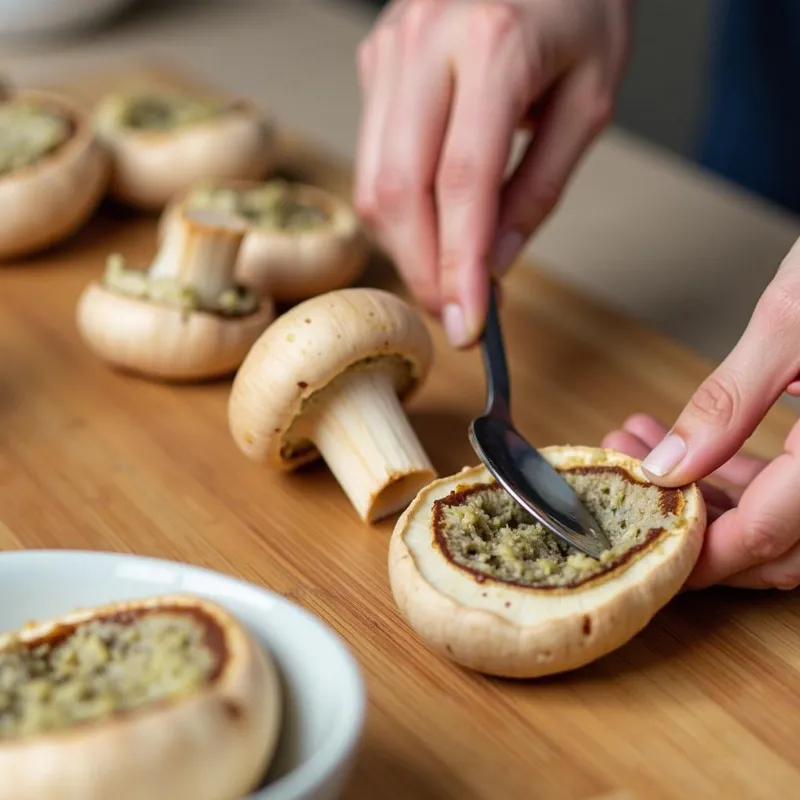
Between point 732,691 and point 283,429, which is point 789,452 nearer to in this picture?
point 732,691

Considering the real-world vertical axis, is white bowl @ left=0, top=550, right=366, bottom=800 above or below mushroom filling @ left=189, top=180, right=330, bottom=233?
above

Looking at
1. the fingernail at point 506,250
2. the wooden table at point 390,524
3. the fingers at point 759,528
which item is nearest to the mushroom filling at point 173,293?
the wooden table at point 390,524

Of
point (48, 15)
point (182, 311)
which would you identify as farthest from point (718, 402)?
point (48, 15)

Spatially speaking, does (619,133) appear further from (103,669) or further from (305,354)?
(103,669)

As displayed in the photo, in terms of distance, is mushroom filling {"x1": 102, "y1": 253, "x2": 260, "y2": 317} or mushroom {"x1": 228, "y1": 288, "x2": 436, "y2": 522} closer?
mushroom {"x1": 228, "y1": 288, "x2": 436, "y2": 522}

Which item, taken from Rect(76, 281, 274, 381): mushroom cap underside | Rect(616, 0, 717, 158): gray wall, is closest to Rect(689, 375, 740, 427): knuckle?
Rect(76, 281, 274, 381): mushroom cap underside

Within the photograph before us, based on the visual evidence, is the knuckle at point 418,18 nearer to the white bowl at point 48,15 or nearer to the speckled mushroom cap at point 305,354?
the speckled mushroom cap at point 305,354

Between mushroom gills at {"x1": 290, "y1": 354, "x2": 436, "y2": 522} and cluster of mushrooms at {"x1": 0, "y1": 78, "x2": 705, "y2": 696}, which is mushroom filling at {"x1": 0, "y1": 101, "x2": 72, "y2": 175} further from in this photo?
mushroom gills at {"x1": 290, "y1": 354, "x2": 436, "y2": 522}
